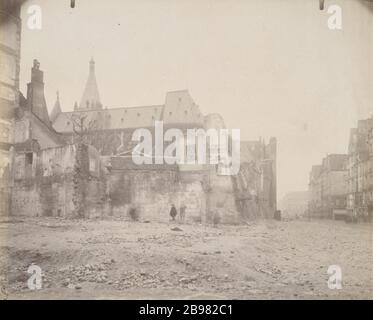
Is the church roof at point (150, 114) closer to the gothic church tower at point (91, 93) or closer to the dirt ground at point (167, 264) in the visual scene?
the gothic church tower at point (91, 93)

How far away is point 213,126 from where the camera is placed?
7.04 m

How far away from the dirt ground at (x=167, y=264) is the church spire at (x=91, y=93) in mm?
2087

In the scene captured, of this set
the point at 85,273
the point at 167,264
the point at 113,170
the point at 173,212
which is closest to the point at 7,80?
the point at 113,170

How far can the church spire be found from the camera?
6.73 meters

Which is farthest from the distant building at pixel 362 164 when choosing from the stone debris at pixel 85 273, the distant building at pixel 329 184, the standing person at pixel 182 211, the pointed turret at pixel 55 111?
the pointed turret at pixel 55 111

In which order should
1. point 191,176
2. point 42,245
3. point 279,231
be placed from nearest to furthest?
point 42,245
point 279,231
point 191,176

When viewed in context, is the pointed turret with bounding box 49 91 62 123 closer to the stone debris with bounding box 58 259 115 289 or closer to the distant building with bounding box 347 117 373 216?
the stone debris with bounding box 58 259 115 289

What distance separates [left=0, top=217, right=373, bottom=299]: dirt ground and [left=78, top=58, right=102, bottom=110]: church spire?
2.09 metres

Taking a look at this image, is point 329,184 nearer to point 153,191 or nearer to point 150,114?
point 153,191

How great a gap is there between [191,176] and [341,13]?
410 centimetres

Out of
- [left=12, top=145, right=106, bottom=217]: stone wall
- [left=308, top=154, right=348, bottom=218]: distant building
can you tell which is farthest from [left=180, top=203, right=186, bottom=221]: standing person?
[left=308, top=154, right=348, bottom=218]: distant building

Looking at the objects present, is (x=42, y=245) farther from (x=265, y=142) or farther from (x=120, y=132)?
(x=265, y=142)

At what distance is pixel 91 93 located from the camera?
7.04 meters
